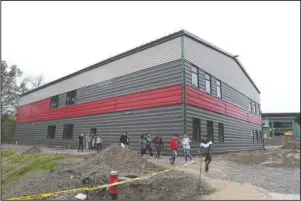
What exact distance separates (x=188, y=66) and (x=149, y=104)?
3717 millimetres

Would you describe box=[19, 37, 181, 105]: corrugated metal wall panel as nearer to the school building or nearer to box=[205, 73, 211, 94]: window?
the school building

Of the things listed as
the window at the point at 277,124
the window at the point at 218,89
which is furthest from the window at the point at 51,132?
the window at the point at 277,124

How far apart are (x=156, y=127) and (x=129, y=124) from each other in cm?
282

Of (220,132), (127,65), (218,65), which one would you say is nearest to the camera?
(127,65)

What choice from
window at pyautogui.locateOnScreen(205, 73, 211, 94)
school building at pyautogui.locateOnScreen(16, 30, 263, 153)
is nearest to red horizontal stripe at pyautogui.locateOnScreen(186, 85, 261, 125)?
school building at pyautogui.locateOnScreen(16, 30, 263, 153)

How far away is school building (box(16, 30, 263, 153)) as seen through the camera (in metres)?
17.5

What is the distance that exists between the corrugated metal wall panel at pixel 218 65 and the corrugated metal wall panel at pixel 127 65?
107 cm

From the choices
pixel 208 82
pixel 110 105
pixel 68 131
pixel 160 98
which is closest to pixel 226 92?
pixel 208 82

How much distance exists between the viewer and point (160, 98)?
17.9 m

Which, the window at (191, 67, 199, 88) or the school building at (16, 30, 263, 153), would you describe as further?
the window at (191, 67, 199, 88)

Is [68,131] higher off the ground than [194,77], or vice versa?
[194,77]

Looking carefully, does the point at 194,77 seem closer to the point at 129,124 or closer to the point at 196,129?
the point at 196,129

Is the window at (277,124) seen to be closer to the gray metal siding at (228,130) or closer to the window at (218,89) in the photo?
the gray metal siding at (228,130)

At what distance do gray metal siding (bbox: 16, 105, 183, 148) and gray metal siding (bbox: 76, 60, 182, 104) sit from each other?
5.54 feet
